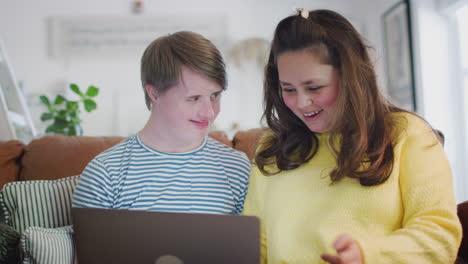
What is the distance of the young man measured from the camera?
4.11 ft

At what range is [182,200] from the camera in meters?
1.27

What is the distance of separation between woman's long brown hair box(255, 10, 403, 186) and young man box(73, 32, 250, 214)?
21 cm

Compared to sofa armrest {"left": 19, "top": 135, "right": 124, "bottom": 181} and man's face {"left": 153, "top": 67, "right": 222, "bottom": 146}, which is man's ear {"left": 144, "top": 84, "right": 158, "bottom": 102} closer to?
man's face {"left": 153, "top": 67, "right": 222, "bottom": 146}

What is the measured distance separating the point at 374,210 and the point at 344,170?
113 millimetres

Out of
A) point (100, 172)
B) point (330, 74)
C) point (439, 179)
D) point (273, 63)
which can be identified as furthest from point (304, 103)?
point (100, 172)

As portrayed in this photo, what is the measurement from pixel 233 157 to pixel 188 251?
1.79 feet

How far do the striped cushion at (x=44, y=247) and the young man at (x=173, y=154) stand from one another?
13 cm

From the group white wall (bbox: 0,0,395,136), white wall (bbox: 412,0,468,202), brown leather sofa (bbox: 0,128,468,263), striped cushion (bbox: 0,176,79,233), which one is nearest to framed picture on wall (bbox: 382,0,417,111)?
white wall (bbox: 412,0,468,202)

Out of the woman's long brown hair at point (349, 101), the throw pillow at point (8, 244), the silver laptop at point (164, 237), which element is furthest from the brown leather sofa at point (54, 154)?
the silver laptop at point (164, 237)

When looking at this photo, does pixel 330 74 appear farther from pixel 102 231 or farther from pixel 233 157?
pixel 102 231

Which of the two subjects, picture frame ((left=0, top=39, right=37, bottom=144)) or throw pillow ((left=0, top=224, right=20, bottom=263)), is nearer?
throw pillow ((left=0, top=224, right=20, bottom=263))

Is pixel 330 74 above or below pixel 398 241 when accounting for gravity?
above

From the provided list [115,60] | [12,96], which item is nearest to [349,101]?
[12,96]

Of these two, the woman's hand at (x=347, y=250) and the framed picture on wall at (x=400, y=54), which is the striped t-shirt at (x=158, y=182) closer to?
the woman's hand at (x=347, y=250)
